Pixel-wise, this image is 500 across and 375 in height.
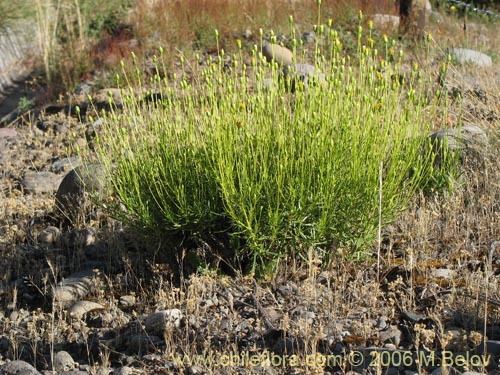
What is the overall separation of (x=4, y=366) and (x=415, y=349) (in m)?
1.91

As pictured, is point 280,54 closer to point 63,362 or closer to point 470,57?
point 470,57

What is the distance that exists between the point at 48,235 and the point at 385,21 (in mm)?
6725

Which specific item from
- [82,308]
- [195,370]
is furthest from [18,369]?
[195,370]

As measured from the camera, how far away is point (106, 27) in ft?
35.6

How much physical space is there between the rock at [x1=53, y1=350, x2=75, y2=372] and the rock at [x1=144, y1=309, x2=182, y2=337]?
421mm

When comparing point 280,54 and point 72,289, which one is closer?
point 72,289

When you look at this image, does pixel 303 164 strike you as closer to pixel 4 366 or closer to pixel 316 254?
pixel 316 254

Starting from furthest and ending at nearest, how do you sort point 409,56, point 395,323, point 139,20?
point 139,20 → point 409,56 → point 395,323

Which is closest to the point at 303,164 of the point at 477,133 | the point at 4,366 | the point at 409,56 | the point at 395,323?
the point at 395,323

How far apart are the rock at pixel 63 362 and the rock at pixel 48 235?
62.0 inches

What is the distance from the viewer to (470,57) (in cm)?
845

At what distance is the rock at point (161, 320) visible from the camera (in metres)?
3.71

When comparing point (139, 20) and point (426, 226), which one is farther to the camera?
point (139, 20)

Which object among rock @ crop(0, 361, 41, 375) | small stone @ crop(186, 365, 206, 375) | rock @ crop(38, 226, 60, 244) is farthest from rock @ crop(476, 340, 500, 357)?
rock @ crop(38, 226, 60, 244)
